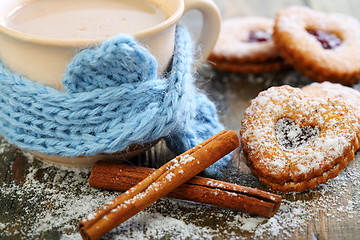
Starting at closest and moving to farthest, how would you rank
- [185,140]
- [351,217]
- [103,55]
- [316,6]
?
[103,55] → [351,217] → [185,140] → [316,6]

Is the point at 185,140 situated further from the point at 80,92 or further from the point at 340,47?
the point at 340,47

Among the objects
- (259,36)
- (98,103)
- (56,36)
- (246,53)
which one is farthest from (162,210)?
(259,36)

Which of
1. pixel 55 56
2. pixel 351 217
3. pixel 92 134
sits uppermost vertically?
pixel 55 56

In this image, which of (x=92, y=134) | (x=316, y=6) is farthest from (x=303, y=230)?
(x=316, y=6)

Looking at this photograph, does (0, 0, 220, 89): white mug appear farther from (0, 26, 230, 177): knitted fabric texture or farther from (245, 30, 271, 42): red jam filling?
(245, 30, 271, 42): red jam filling

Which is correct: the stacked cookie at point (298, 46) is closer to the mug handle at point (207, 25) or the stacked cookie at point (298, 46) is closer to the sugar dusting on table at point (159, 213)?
the mug handle at point (207, 25)

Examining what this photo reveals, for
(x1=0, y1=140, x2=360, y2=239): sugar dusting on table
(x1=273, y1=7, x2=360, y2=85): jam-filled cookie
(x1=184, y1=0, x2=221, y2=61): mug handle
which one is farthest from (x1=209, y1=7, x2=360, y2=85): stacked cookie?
(x1=0, y1=140, x2=360, y2=239): sugar dusting on table

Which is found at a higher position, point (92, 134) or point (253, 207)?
point (92, 134)
